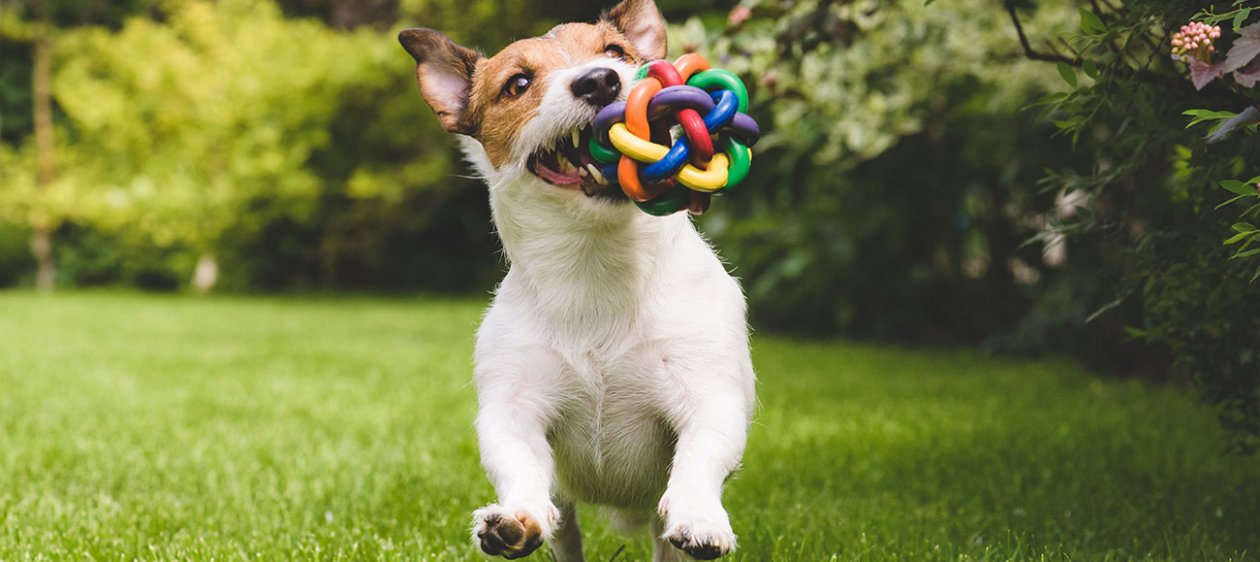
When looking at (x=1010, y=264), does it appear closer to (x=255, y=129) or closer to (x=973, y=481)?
(x=973, y=481)

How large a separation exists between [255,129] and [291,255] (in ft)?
9.01

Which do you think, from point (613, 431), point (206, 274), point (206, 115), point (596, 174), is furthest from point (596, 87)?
point (206, 274)

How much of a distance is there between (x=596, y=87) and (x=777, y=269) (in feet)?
26.1

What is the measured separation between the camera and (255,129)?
1712 cm

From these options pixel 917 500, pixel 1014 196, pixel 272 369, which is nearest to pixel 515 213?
pixel 917 500

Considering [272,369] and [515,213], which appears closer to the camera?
[515,213]

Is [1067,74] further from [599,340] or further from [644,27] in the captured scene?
[599,340]

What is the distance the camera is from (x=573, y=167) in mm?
2541

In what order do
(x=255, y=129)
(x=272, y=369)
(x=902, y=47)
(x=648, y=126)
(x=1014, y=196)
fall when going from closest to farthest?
(x=648, y=126) < (x=902, y=47) < (x=272, y=369) < (x=1014, y=196) < (x=255, y=129)

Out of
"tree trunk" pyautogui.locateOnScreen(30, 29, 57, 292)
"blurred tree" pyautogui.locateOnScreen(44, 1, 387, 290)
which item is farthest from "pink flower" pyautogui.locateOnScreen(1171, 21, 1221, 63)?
"tree trunk" pyautogui.locateOnScreen(30, 29, 57, 292)

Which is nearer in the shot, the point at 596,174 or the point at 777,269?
the point at 596,174

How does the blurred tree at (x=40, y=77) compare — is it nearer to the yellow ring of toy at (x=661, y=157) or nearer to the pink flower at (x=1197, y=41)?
the yellow ring of toy at (x=661, y=157)

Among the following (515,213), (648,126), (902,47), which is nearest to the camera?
(648,126)

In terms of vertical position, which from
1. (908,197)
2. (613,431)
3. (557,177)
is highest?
(557,177)
